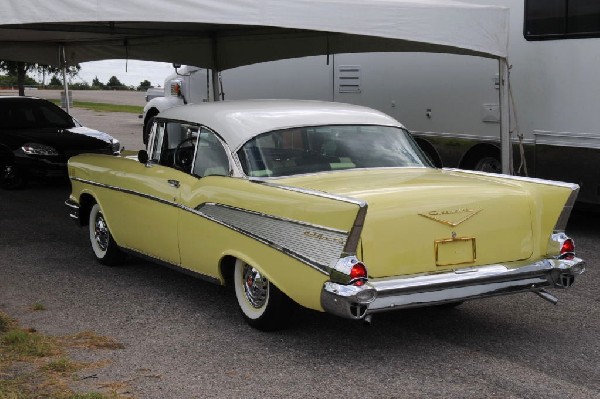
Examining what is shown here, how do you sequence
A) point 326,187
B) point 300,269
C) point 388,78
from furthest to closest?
point 388,78
point 326,187
point 300,269

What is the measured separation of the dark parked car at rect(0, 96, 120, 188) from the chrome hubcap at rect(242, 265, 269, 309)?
777cm

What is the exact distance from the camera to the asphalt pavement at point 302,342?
500 cm

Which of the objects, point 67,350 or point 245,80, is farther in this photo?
point 245,80

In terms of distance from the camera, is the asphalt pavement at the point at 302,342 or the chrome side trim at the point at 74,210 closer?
the asphalt pavement at the point at 302,342

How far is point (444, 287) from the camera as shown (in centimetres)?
532

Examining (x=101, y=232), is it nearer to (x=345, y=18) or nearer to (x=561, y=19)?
(x=345, y=18)

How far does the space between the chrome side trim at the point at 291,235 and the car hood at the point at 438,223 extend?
0.18 meters

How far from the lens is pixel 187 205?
21.4 feet

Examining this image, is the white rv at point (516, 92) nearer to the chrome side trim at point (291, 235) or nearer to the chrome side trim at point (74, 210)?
the chrome side trim at point (74, 210)

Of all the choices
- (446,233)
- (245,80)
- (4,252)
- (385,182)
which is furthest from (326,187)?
(245,80)

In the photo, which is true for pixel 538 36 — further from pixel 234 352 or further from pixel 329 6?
pixel 234 352

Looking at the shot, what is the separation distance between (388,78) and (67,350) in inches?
289

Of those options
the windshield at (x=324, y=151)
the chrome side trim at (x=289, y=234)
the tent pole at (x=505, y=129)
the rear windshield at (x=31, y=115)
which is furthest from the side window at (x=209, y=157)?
the rear windshield at (x=31, y=115)

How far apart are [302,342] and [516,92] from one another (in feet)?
18.0
